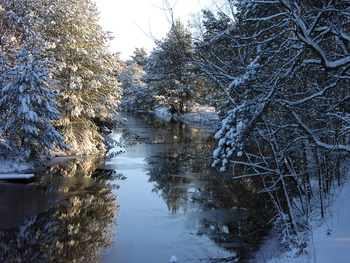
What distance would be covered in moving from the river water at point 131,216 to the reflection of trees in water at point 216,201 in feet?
0.09

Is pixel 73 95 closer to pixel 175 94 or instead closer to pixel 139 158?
pixel 139 158

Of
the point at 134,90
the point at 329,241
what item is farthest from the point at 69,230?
the point at 134,90

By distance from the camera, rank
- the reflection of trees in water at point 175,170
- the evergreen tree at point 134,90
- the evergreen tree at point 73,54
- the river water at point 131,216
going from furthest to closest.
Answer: the evergreen tree at point 134,90
the evergreen tree at point 73,54
the reflection of trees in water at point 175,170
the river water at point 131,216

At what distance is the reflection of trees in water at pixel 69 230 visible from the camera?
6801mm

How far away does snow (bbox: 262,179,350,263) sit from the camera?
5.30 metres

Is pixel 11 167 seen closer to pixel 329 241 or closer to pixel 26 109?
pixel 26 109

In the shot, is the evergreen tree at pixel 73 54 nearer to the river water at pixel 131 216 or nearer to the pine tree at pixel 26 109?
the pine tree at pixel 26 109

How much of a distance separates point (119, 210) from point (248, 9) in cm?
638

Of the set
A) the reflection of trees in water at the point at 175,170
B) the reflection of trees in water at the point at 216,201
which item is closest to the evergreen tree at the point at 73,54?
the reflection of trees in water at the point at 175,170

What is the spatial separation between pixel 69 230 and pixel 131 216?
5.73ft

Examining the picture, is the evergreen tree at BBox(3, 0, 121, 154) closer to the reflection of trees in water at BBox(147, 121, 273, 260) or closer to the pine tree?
the pine tree

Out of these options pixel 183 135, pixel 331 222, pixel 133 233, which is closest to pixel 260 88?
pixel 331 222

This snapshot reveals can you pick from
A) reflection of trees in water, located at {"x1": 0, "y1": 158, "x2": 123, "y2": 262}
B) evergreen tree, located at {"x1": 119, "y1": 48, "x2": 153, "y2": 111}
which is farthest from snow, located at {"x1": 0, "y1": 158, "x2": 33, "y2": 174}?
evergreen tree, located at {"x1": 119, "y1": 48, "x2": 153, "y2": 111}

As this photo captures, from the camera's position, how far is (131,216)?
919 centimetres
